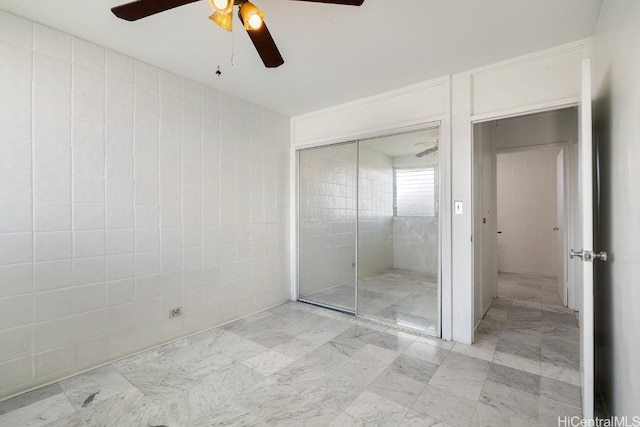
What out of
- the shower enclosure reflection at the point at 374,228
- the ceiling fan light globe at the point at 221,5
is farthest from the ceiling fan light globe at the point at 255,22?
the shower enclosure reflection at the point at 374,228

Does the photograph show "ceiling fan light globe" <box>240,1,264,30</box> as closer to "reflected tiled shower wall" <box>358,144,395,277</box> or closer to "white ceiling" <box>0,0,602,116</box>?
"white ceiling" <box>0,0,602,116</box>

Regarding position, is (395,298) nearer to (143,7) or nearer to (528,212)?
(143,7)

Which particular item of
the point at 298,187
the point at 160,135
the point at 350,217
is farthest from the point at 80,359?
the point at 350,217

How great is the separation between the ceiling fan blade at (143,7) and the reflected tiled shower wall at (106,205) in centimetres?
104

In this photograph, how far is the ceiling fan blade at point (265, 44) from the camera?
4.90 ft

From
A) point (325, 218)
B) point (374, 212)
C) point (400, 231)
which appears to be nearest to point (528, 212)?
point (400, 231)

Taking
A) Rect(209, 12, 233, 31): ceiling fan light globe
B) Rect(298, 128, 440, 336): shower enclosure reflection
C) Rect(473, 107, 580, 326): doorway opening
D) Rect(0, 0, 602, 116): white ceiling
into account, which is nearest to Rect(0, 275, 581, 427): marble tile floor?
Rect(298, 128, 440, 336): shower enclosure reflection

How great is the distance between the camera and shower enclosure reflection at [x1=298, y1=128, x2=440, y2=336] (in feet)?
9.82

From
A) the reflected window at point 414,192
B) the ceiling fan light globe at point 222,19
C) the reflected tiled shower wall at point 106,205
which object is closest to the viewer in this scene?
the ceiling fan light globe at point 222,19

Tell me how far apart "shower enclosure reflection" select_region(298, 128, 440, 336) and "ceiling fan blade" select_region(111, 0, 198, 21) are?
91.6 inches

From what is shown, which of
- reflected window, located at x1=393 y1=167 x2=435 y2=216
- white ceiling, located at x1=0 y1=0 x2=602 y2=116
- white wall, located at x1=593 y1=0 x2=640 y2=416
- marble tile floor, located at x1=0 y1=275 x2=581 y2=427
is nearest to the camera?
white wall, located at x1=593 y1=0 x2=640 y2=416

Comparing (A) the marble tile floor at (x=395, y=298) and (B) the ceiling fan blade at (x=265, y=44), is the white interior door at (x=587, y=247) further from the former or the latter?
(B) the ceiling fan blade at (x=265, y=44)

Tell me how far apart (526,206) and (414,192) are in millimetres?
3723

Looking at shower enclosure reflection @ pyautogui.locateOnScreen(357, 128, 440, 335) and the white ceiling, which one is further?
shower enclosure reflection @ pyautogui.locateOnScreen(357, 128, 440, 335)
